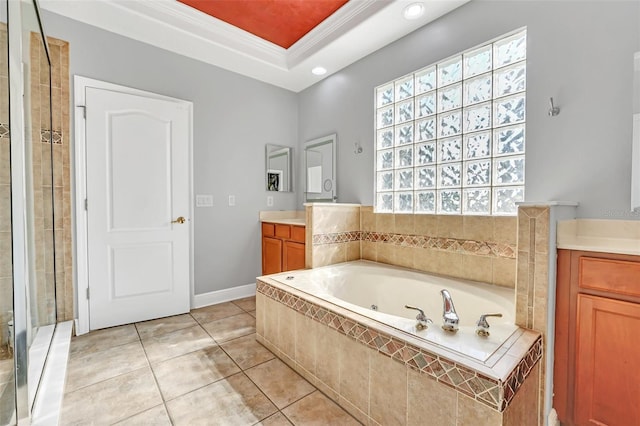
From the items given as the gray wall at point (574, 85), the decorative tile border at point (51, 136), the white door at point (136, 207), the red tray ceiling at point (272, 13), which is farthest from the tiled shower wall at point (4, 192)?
the gray wall at point (574, 85)

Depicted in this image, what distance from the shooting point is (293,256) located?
2.73 metres

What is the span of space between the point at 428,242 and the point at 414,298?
17.8 inches

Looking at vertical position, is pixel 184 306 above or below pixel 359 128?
below

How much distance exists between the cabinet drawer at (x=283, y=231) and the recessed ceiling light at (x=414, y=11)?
2.03m

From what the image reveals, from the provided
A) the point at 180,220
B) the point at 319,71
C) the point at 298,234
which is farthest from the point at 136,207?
the point at 319,71

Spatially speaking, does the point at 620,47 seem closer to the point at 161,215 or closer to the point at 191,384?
the point at 191,384

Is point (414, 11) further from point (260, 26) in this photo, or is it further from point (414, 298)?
point (414, 298)

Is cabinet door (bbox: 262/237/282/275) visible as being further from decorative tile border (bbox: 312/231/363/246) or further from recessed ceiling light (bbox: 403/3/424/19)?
recessed ceiling light (bbox: 403/3/424/19)

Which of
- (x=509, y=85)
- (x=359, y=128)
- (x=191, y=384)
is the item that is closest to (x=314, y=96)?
(x=359, y=128)

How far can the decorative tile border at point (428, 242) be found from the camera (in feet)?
5.86

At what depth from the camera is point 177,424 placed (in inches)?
50.6

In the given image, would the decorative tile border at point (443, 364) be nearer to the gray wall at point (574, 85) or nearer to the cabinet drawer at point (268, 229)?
the gray wall at point (574, 85)

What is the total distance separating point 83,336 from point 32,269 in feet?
2.21

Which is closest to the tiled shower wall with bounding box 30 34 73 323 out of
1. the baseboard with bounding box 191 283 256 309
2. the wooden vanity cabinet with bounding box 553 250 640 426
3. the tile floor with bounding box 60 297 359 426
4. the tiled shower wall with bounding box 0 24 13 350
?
the tile floor with bounding box 60 297 359 426
